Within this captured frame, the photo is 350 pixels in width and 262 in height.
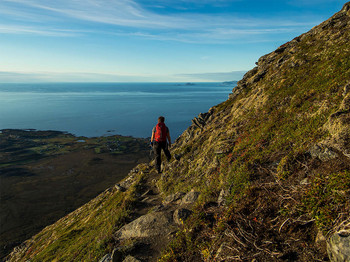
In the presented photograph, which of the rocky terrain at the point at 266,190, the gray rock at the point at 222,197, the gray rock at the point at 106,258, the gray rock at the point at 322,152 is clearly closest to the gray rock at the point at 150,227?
the rocky terrain at the point at 266,190

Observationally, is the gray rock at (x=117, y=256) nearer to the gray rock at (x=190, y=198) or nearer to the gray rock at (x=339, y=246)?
the gray rock at (x=190, y=198)

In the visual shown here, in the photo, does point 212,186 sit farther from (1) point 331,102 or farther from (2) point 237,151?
(1) point 331,102

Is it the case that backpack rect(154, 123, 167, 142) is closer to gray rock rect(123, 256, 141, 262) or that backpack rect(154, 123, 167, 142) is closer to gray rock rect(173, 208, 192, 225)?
gray rock rect(173, 208, 192, 225)

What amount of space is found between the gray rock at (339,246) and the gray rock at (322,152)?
3.08 m

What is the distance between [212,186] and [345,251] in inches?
231

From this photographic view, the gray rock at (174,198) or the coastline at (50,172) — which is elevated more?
the gray rock at (174,198)

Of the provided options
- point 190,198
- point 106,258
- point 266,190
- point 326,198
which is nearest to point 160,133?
point 190,198

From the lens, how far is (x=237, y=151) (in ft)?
33.9

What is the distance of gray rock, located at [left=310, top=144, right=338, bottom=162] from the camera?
628 centimetres

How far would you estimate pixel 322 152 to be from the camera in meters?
6.56

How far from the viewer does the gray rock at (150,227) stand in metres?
7.71

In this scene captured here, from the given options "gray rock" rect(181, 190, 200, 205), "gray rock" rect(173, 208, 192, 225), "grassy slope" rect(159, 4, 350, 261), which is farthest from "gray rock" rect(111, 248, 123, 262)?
"gray rock" rect(181, 190, 200, 205)

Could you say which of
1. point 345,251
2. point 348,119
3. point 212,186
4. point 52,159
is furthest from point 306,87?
point 52,159

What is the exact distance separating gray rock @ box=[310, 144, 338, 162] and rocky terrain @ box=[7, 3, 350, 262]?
0.09 ft
